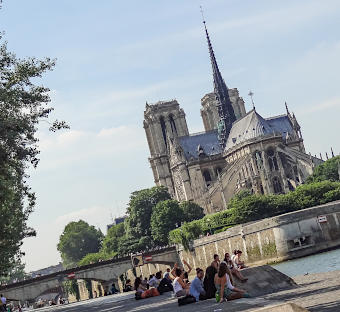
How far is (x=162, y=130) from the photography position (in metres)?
135

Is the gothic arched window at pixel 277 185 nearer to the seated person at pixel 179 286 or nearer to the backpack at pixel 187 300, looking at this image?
the seated person at pixel 179 286

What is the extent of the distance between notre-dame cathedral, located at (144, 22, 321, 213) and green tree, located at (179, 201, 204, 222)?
338 centimetres

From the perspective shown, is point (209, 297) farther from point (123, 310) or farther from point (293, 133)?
point (293, 133)

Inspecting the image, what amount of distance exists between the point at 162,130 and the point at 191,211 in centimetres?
2851

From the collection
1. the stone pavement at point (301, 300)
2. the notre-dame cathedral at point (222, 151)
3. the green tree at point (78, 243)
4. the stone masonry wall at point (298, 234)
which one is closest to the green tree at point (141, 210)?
the notre-dame cathedral at point (222, 151)

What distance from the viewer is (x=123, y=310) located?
2630cm

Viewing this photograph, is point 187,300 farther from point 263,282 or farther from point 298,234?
point 298,234

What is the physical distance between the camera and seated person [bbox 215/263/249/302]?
19.0 metres

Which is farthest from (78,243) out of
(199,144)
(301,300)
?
(301,300)

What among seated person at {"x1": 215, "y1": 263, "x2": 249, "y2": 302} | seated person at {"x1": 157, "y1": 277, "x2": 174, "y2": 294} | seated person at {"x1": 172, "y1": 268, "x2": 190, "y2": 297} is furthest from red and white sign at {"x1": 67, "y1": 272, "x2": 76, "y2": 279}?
seated person at {"x1": 215, "y1": 263, "x2": 249, "y2": 302}

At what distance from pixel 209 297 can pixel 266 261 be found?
43.5 metres

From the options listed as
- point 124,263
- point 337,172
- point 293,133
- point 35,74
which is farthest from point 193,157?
point 35,74

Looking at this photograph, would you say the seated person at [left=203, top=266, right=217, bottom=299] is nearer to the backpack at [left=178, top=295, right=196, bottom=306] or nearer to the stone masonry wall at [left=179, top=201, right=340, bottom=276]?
the backpack at [left=178, top=295, right=196, bottom=306]

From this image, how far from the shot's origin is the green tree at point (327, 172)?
98831 mm
